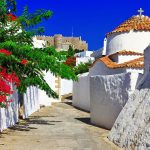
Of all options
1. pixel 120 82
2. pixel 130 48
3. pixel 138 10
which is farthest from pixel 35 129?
pixel 138 10

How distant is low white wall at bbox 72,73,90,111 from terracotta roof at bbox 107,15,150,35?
4.53m

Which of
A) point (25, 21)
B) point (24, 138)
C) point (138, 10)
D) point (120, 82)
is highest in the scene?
point (138, 10)

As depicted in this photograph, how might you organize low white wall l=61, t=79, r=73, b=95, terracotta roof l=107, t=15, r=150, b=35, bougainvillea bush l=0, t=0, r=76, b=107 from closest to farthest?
bougainvillea bush l=0, t=0, r=76, b=107 → terracotta roof l=107, t=15, r=150, b=35 → low white wall l=61, t=79, r=73, b=95

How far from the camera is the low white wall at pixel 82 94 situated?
Answer: 29.8 m

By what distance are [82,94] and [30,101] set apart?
6.27 metres

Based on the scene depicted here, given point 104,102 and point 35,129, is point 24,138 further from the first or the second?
point 104,102

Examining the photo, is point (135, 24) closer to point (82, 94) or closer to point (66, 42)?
point (82, 94)

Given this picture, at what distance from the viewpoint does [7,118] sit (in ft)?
57.9

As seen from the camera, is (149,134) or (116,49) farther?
(116,49)

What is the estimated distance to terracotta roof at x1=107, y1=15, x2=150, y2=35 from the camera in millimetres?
31375

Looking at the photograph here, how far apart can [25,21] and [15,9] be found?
2.15 feet

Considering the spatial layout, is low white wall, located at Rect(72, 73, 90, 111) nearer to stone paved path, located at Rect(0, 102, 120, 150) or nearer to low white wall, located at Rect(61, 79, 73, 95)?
stone paved path, located at Rect(0, 102, 120, 150)

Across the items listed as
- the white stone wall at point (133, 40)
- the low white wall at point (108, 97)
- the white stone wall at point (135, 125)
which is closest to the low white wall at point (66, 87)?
the white stone wall at point (133, 40)

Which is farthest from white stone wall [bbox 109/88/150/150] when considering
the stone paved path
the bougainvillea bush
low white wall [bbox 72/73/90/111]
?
low white wall [bbox 72/73/90/111]
